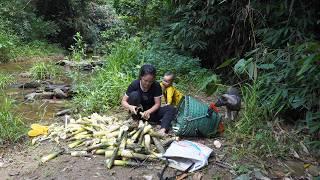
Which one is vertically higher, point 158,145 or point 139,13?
point 139,13

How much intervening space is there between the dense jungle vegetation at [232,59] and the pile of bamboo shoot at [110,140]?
2.14 feet

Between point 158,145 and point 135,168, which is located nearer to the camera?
point 135,168

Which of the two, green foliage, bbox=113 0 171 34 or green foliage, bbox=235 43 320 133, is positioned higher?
green foliage, bbox=113 0 171 34

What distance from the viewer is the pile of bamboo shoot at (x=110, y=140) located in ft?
13.1

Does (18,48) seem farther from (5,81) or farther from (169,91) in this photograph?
(169,91)

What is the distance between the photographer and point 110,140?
4270 millimetres

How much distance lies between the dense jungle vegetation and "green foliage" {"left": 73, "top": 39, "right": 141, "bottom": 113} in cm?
2

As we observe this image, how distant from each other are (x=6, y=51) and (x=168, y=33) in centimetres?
531

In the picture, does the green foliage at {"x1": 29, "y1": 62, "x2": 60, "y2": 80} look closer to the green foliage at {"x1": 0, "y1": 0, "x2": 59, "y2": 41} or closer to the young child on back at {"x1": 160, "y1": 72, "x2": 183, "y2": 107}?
the young child on back at {"x1": 160, "y1": 72, "x2": 183, "y2": 107}

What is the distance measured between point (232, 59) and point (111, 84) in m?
4.42

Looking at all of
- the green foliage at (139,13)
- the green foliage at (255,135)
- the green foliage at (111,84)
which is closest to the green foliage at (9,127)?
the green foliage at (111,84)

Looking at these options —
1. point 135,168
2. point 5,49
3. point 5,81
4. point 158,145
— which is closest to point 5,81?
point 5,81

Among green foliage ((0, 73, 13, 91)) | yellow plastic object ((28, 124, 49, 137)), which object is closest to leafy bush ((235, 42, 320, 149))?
yellow plastic object ((28, 124, 49, 137))

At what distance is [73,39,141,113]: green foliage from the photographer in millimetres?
5909
